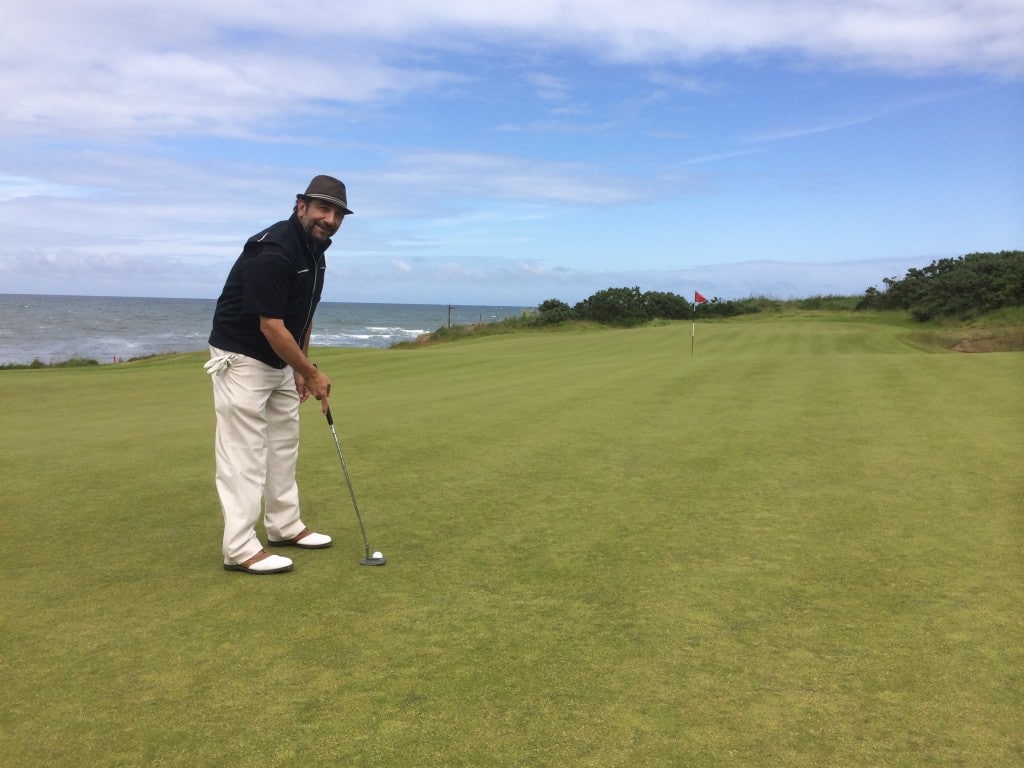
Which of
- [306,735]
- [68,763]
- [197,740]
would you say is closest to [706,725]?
[306,735]

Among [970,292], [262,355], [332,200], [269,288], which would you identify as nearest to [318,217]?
[332,200]

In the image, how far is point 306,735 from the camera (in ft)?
9.26

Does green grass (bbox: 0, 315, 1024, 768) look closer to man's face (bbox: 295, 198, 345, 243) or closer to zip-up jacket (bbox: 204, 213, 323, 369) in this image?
zip-up jacket (bbox: 204, 213, 323, 369)

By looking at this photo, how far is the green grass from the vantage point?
284 centimetres

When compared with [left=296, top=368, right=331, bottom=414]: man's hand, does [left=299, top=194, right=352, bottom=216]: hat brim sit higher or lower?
higher

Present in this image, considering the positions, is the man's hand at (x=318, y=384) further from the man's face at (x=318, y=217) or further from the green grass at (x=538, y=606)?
the green grass at (x=538, y=606)

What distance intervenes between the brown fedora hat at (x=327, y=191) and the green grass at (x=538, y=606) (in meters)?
2.05

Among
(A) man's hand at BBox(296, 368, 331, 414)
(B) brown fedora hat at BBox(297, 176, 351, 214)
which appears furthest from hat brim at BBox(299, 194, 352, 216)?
(A) man's hand at BBox(296, 368, 331, 414)

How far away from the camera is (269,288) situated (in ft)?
14.6

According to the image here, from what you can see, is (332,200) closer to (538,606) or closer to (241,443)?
(241,443)

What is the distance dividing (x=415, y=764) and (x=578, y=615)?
1.38 m

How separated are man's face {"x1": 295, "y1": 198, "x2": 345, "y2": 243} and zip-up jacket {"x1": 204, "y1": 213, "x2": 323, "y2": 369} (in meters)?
0.04

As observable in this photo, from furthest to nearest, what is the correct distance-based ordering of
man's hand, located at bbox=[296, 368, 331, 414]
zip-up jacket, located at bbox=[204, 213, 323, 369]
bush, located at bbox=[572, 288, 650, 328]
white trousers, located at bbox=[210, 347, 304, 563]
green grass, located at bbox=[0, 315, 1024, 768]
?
bush, located at bbox=[572, 288, 650, 328]
man's hand, located at bbox=[296, 368, 331, 414]
white trousers, located at bbox=[210, 347, 304, 563]
zip-up jacket, located at bbox=[204, 213, 323, 369]
green grass, located at bbox=[0, 315, 1024, 768]

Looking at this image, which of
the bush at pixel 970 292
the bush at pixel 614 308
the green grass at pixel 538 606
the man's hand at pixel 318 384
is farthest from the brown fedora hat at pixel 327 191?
the bush at pixel 614 308
